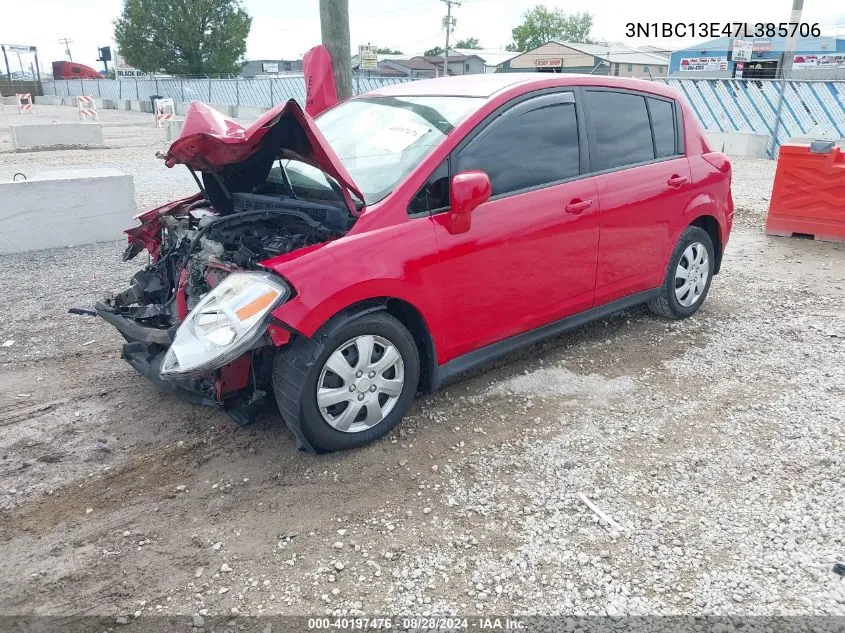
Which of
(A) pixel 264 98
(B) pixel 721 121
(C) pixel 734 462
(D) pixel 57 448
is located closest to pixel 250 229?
(D) pixel 57 448

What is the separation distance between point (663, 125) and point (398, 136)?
212 cm

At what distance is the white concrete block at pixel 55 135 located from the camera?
1834 cm

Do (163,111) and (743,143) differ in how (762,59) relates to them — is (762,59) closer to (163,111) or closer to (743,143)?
(743,143)

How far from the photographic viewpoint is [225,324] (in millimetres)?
3031

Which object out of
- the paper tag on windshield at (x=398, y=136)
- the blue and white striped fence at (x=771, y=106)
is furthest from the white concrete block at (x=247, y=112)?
the paper tag on windshield at (x=398, y=136)

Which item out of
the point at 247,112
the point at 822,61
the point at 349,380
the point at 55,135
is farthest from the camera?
the point at 247,112

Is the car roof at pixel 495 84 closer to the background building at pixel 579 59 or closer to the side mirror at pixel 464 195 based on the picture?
the side mirror at pixel 464 195

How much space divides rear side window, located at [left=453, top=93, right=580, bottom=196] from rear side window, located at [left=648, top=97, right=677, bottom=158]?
87cm

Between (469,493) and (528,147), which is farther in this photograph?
(528,147)

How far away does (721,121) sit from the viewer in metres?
17.4

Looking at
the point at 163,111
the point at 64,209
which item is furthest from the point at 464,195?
the point at 163,111

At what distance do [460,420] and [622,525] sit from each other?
1137 millimetres

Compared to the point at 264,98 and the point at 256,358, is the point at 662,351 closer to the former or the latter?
the point at 256,358

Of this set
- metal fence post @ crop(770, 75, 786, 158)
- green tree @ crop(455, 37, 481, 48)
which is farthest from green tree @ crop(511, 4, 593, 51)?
metal fence post @ crop(770, 75, 786, 158)
